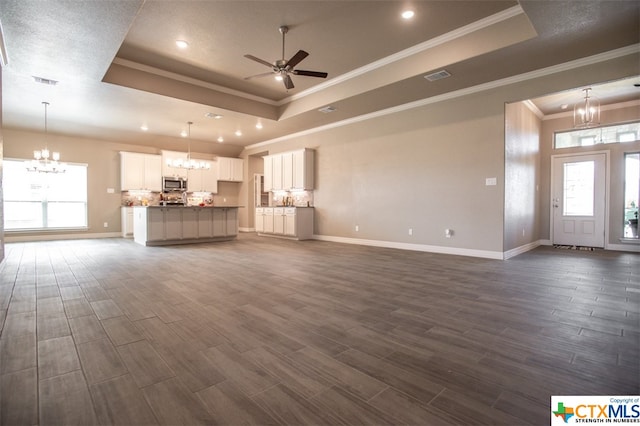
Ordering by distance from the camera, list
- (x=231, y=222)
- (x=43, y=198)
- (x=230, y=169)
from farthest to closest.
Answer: (x=230, y=169) → (x=43, y=198) → (x=231, y=222)

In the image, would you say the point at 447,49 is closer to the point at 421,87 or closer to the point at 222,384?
the point at 421,87

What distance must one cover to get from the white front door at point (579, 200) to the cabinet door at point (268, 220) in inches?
310

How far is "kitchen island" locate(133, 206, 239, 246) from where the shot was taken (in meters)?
7.36

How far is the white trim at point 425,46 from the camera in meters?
4.12

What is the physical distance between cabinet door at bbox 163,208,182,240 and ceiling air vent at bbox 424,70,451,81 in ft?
21.3

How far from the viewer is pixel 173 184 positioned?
10484 mm

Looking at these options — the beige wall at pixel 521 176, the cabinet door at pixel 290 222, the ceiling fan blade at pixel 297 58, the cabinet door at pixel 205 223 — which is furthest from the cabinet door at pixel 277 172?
the beige wall at pixel 521 176

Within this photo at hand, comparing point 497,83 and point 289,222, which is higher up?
point 497,83

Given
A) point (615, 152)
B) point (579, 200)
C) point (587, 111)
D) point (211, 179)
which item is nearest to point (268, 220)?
point (211, 179)

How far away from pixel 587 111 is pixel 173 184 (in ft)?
38.2

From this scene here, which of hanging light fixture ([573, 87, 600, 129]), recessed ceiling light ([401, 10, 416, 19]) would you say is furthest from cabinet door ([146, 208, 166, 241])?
hanging light fixture ([573, 87, 600, 129])

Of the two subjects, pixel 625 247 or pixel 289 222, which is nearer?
pixel 625 247

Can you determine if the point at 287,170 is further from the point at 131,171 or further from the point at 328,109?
the point at 131,171

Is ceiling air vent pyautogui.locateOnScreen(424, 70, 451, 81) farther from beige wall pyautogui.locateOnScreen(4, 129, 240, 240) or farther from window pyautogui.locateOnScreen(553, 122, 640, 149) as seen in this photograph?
beige wall pyautogui.locateOnScreen(4, 129, 240, 240)
